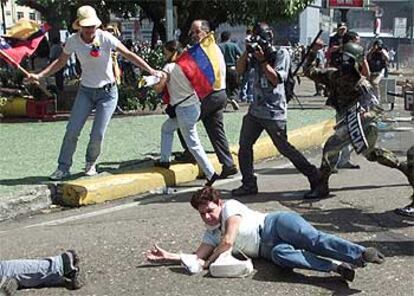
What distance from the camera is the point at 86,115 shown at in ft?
25.2

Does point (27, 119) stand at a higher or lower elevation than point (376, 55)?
lower

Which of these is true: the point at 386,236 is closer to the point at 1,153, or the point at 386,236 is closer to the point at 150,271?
the point at 150,271

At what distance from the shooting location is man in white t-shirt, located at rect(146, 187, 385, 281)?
454cm

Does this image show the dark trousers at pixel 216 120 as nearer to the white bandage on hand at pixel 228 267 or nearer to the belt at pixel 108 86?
the belt at pixel 108 86

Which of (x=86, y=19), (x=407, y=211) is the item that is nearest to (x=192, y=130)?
(x=86, y=19)

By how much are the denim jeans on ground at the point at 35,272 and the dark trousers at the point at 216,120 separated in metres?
3.28

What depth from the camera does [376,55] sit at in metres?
14.7

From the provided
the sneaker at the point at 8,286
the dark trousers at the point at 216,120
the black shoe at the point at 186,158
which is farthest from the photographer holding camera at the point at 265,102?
the sneaker at the point at 8,286

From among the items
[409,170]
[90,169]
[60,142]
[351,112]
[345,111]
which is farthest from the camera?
[60,142]

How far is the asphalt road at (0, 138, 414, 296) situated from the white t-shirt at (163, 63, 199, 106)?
3.20ft

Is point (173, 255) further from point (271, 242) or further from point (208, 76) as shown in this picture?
point (208, 76)

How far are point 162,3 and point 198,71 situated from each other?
41.2 ft

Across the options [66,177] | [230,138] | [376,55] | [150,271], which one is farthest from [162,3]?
[150,271]

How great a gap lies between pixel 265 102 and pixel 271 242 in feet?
7.59
